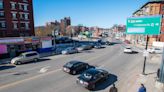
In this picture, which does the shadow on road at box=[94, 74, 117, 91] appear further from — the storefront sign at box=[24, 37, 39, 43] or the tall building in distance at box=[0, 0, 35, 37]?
the tall building in distance at box=[0, 0, 35, 37]

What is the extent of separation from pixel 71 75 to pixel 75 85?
11.3 ft

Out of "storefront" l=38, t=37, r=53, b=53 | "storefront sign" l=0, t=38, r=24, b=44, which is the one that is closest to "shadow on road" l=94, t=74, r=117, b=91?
"storefront sign" l=0, t=38, r=24, b=44

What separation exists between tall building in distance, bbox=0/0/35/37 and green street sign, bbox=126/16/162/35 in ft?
103

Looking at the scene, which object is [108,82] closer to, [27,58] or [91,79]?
[91,79]

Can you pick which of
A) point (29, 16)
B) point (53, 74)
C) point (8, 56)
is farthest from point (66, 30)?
point (53, 74)

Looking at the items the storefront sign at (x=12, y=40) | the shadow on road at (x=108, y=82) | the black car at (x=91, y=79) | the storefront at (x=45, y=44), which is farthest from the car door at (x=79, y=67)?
the storefront at (x=45, y=44)

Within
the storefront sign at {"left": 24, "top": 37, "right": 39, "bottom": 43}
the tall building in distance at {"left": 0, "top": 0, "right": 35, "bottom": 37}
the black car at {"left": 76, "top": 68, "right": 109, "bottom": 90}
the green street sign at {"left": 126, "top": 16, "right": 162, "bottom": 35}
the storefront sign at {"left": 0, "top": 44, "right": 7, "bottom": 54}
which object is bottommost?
the black car at {"left": 76, "top": 68, "right": 109, "bottom": 90}

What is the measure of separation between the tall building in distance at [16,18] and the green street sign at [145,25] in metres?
31.4

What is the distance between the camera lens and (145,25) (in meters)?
17.3

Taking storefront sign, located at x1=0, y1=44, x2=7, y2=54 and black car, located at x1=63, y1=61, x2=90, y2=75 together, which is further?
storefront sign, located at x1=0, y1=44, x2=7, y2=54

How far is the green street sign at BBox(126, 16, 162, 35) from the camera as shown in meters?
16.4

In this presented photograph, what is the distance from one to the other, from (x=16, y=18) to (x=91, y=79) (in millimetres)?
32819

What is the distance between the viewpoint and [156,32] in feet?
53.8

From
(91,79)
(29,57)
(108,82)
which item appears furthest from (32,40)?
(91,79)
